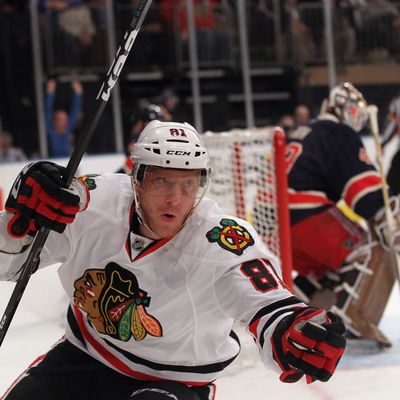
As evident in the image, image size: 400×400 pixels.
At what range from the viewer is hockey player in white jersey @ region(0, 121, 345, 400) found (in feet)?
5.61

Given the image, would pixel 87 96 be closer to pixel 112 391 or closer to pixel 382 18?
pixel 382 18

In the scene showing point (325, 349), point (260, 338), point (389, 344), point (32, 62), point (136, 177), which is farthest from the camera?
point (32, 62)

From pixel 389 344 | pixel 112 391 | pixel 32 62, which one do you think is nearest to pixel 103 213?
pixel 112 391

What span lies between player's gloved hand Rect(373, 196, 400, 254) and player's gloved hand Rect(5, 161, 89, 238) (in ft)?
6.06

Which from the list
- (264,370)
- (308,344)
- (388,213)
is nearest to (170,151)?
(308,344)

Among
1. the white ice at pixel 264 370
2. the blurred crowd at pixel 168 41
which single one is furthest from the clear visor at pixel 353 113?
the blurred crowd at pixel 168 41

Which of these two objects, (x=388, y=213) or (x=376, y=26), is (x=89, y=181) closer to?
(x=388, y=213)

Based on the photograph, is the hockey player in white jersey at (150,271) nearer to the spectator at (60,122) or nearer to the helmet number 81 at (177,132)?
the helmet number 81 at (177,132)

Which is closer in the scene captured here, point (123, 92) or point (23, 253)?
point (23, 253)

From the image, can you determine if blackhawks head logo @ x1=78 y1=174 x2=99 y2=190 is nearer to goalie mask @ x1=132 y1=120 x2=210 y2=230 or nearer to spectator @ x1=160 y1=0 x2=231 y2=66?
goalie mask @ x1=132 y1=120 x2=210 y2=230

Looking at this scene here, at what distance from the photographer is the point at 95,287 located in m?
1.84

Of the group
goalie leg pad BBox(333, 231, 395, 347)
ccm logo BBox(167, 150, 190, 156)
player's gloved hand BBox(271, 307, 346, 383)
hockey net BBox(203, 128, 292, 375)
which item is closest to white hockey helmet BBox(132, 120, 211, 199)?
ccm logo BBox(167, 150, 190, 156)

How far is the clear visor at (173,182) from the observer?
1758mm

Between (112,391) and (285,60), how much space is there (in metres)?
6.67
